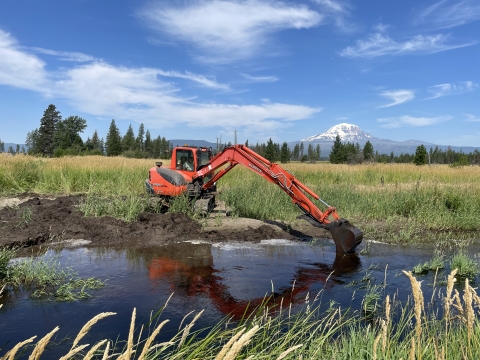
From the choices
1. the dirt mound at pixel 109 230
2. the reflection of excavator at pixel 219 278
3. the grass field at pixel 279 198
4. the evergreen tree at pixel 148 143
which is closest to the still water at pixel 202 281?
the reflection of excavator at pixel 219 278

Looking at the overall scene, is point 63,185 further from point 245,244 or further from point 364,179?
point 364,179

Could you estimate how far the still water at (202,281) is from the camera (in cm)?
500

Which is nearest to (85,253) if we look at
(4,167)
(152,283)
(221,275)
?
(152,283)

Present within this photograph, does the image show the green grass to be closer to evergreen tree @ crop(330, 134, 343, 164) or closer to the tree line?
the tree line

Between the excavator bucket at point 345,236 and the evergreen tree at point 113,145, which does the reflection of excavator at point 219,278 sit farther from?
the evergreen tree at point 113,145

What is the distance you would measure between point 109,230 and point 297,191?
16.0 feet

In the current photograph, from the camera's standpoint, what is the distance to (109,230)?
997cm

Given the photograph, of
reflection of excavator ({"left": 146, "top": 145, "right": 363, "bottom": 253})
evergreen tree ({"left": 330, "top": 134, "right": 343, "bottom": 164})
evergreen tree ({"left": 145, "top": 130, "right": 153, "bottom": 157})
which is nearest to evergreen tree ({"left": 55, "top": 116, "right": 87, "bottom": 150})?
evergreen tree ({"left": 145, "top": 130, "right": 153, "bottom": 157})

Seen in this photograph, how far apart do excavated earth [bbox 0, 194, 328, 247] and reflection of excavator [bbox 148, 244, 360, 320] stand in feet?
4.11

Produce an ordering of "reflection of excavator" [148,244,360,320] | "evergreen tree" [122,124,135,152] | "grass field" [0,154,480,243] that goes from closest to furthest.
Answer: "reflection of excavator" [148,244,360,320], "grass field" [0,154,480,243], "evergreen tree" [122,124,135,152]

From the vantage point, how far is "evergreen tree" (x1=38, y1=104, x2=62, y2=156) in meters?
63.6

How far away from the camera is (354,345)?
3199mm

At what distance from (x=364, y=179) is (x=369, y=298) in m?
17.8

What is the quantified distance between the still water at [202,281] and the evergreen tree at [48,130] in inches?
2434
